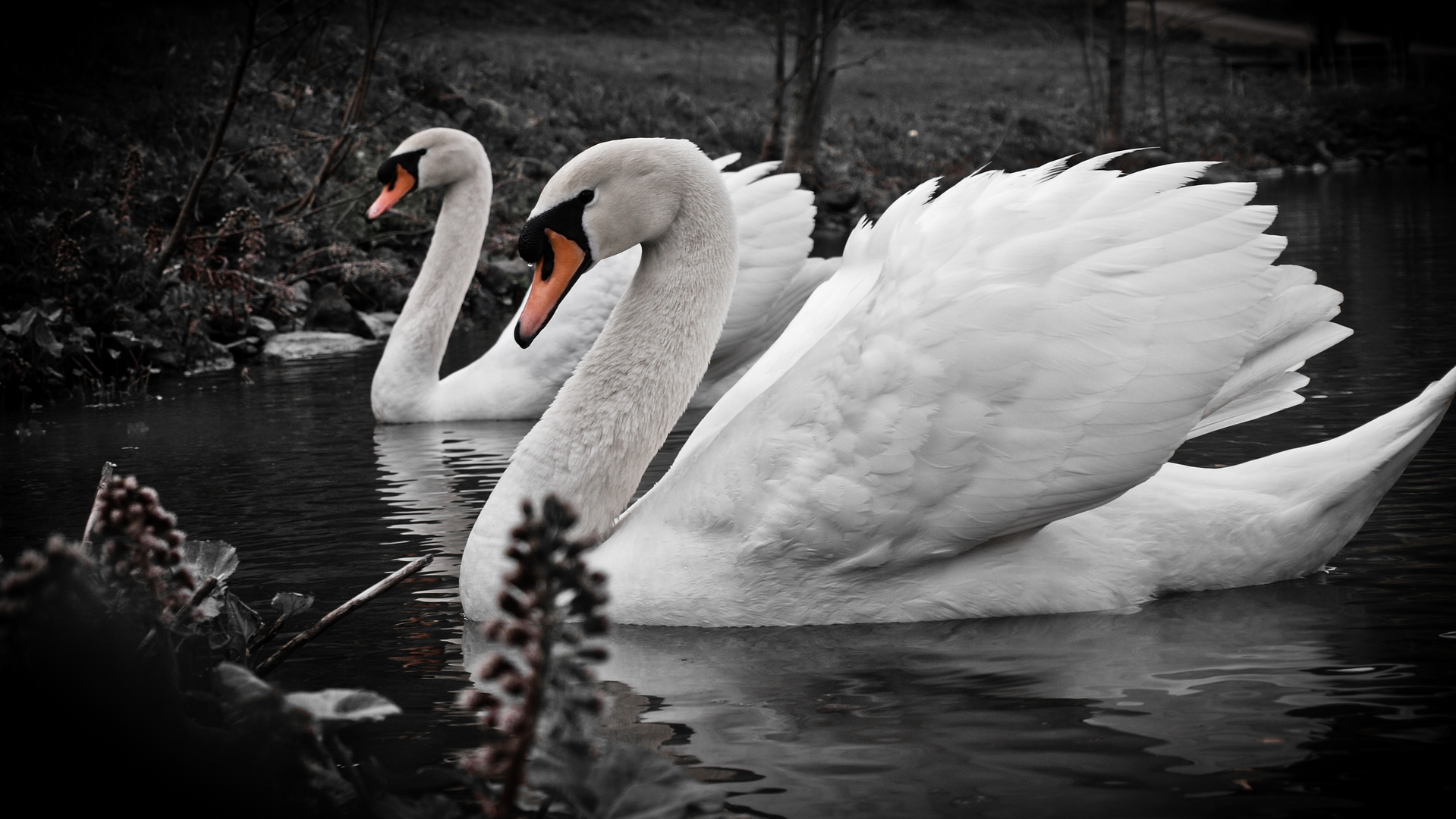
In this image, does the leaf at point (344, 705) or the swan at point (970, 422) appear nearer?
the leaf at point (344, 705)

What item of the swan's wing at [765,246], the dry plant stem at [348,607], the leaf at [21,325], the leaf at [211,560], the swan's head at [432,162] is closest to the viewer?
the dry plant stem at [348,607]

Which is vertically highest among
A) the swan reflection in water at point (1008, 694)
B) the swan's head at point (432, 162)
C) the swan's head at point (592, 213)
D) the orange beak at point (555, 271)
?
the swan's head at point (432, 162)

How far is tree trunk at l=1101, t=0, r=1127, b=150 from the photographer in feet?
109

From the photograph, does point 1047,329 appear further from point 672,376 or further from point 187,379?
point 187,379

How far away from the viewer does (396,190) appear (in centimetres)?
950

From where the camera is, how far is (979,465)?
12.4ft

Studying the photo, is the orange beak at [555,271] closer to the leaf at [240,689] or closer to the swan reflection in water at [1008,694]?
the swan reflection in water at [1008,694]

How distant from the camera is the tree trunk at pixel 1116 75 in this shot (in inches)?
1307

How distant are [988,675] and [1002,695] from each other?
17 centimetres

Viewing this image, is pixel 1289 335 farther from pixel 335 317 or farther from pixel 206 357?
pixel 335 317

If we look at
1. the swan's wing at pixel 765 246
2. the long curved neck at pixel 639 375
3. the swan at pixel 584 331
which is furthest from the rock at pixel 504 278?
the long curved neck at pixel 639 375

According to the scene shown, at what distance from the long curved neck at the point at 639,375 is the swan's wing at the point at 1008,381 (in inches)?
19.8

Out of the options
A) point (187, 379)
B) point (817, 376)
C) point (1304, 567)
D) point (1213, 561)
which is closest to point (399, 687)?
point (817, 376)

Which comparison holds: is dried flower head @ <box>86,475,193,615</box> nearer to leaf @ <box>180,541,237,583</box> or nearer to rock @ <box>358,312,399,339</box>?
leaf @ <box>180,541,237,583</box>
